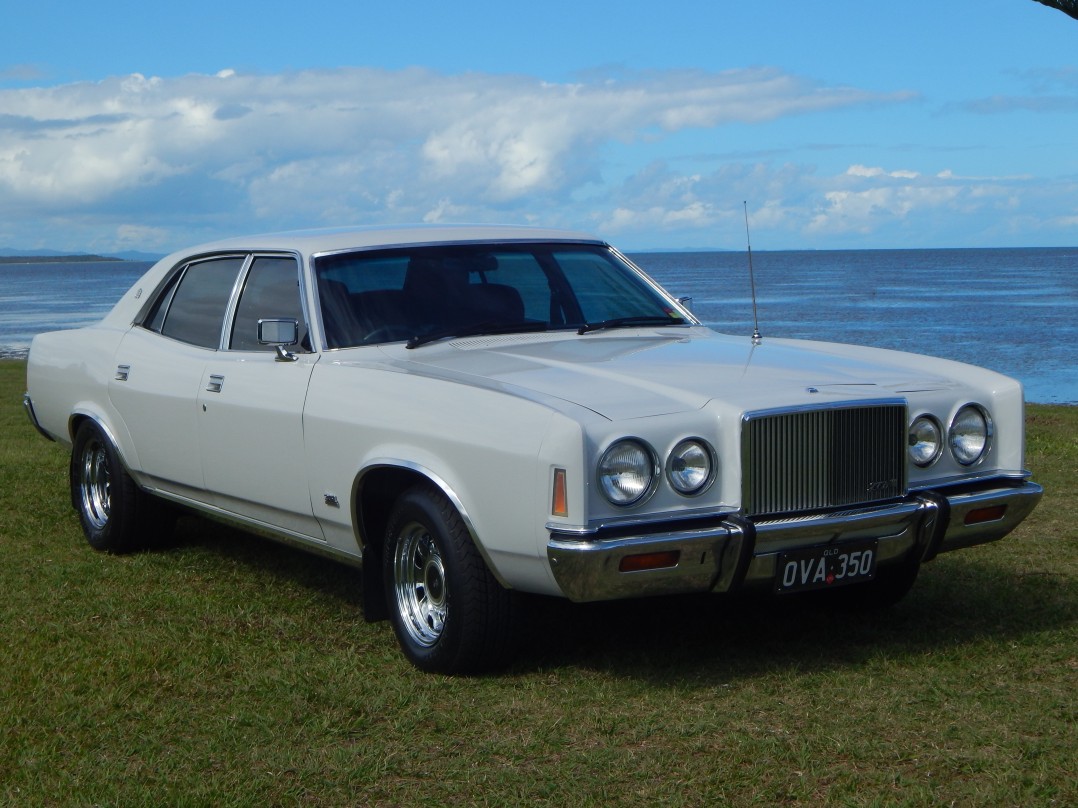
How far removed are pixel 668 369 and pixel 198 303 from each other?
2731mm

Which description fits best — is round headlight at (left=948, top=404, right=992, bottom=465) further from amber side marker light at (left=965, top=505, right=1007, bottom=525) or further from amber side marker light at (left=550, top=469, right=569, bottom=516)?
amber side marker light at (left=550, top=469, right=569, bottom=516)

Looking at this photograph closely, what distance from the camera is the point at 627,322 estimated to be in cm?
600

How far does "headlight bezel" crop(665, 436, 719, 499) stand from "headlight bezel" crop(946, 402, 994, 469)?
3.50 ft

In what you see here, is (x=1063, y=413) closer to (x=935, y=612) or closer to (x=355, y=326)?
(x=935, y=612)

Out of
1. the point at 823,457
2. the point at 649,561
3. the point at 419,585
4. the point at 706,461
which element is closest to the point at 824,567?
the point at 823,457

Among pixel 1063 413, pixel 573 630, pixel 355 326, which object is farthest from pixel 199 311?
pixel 1063 413

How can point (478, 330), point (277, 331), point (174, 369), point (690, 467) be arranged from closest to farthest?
1. point (690, 467)
2. point (277, 331)
3. point (478, 330)
4. point (174, 369)

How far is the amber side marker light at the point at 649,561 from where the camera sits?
4.27m

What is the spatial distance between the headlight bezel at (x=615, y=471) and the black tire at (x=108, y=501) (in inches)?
135

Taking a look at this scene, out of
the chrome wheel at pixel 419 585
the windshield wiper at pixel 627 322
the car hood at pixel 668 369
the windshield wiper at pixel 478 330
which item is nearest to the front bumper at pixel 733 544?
the car hood at pixel 668 369

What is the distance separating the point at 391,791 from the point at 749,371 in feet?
6.71

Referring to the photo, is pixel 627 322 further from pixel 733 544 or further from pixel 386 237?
pixel 733 544

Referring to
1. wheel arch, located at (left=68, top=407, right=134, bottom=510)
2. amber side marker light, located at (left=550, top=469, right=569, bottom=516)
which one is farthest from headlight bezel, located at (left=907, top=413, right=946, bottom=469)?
wheel arch, located at (left=68, top=407, right=134, bottom=510)

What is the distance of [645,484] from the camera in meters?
4.35
